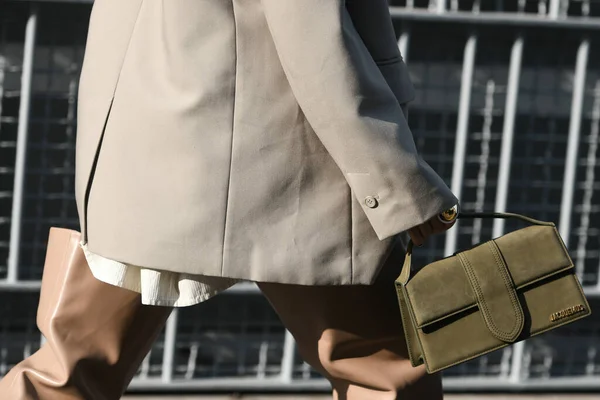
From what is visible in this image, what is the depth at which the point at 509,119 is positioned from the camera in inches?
161

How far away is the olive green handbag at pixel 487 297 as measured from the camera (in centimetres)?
254

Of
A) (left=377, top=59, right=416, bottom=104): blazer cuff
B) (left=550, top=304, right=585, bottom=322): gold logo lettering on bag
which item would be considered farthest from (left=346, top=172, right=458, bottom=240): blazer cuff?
(left=550, top=304, right=585, bottom=322): gold logo lettering on bag

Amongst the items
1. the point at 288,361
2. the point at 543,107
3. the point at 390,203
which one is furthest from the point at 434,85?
the point at 390,203

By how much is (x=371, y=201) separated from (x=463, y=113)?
5.66ft

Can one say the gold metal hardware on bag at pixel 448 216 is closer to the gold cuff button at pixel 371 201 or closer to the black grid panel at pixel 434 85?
the gold cuff button at pixel 371 201

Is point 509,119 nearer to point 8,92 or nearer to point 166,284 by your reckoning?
point 8,92

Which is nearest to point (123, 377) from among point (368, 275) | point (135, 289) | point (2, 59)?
point (135, 289)

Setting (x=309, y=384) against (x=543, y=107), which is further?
(x=543, y=107)

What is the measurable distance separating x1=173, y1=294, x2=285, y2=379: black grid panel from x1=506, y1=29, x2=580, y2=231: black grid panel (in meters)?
0.98

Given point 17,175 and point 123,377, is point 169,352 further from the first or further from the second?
point 123,377

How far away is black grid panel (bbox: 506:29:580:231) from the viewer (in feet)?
13.7

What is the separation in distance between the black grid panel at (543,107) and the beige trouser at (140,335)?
170cm

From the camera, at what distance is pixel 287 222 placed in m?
2.47

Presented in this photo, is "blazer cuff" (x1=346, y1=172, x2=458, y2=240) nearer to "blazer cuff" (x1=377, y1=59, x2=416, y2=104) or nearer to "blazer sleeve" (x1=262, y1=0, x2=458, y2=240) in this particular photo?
"blazer sleeve" (x1=262, y1=0, x2=458, y2=240)
